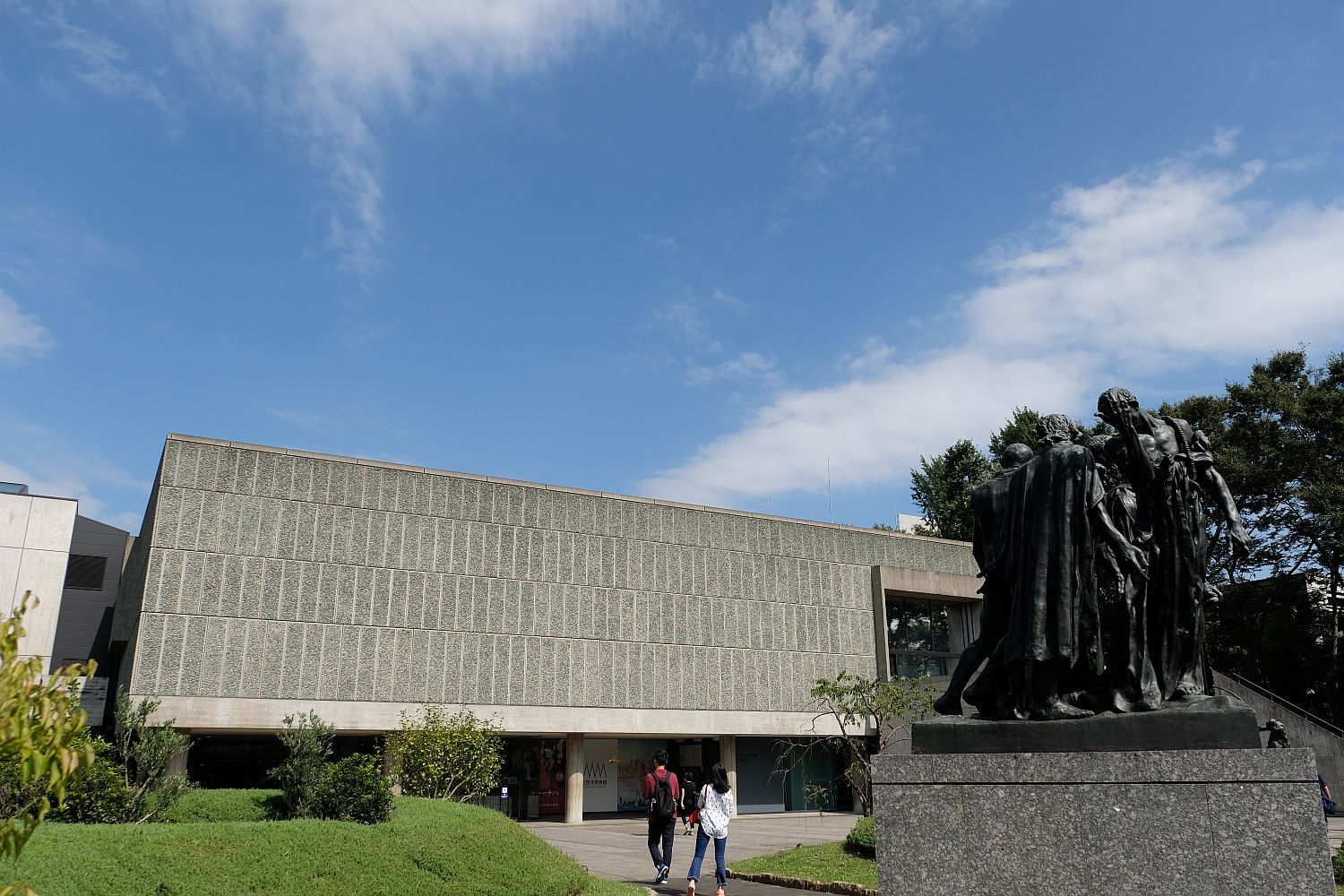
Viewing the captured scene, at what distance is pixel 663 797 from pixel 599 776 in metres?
22.8

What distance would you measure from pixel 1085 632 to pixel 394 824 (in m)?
11.0

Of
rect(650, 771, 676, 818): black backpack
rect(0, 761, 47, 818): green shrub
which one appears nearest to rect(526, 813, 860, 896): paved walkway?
rect(650, 771, 676, 818): black backpack

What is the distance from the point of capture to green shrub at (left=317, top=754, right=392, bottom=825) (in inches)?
575

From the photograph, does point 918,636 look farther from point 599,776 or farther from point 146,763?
point 146,763

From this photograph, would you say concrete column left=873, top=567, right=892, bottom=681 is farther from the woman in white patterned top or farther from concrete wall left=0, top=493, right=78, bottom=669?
concrete wall left=0, top=493, right=78, bottom=669

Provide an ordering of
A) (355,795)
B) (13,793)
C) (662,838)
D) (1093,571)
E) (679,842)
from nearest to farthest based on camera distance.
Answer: (1093,571) < (13,793) < (662,838) < (355,795) < (679,842)

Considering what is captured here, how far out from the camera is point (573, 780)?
3334cm

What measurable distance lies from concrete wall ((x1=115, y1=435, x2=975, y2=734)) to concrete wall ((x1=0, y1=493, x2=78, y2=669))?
2131mm

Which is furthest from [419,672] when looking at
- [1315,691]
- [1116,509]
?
[1315,691]

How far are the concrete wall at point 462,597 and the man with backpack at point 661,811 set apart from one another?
17.5m

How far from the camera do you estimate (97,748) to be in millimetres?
14242

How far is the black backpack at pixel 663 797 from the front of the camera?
1402 cm

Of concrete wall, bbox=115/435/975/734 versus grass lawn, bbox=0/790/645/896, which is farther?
concrete wall, bbox=115/435/975/734

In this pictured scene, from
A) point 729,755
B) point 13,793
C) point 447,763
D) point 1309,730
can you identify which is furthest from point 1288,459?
point 13,793
